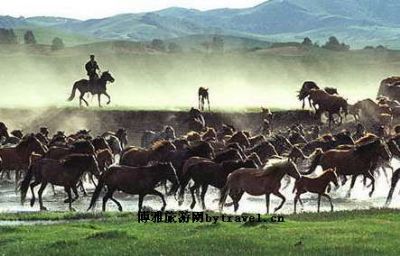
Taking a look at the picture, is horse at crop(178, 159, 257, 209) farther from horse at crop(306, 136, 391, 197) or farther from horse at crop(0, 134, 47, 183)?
horse at crop(0, 134, 47, 183)

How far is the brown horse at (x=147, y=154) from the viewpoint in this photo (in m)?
31.3

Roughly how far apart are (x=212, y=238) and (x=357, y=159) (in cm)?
1238

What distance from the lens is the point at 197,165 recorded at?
Answer: 27297mm

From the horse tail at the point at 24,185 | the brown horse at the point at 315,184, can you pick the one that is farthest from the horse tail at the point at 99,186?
the brown horse at the point at 315,184

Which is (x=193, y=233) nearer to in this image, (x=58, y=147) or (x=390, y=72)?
(x=58, y=147)

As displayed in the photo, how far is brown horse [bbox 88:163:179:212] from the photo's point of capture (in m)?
25.5

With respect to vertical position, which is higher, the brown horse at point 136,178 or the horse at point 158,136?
the brown horse at point 136,178

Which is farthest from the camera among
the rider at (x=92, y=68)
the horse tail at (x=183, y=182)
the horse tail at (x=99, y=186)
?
the rider at (x=92, y=68)

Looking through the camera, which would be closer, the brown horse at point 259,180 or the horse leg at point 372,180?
the brown horse at point 259,180

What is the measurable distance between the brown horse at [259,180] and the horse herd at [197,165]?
30 millimetres

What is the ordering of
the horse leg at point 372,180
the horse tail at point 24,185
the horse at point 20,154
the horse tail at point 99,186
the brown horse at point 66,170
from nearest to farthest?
the horse tail at point 99,186
the brown horse at point 66,170
the horse tail at point 24,185
the horse leg at point 372,180
the horse at point 20,154

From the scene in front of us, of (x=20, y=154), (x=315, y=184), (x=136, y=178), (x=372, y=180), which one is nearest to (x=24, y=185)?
(x=20, y=154)

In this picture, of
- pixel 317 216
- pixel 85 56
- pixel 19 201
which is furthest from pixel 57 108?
pixel 85 56

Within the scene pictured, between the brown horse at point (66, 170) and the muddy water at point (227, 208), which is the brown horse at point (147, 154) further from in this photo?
the brown horse at point (66, 170)
